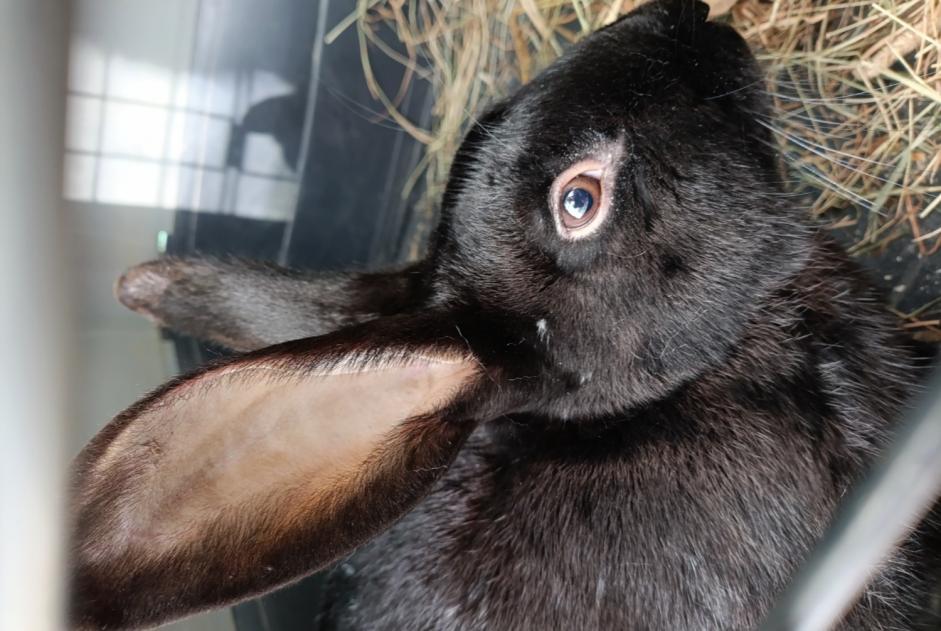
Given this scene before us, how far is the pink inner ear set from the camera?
98cm

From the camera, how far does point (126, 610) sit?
920 mm

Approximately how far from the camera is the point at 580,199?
3.97ft

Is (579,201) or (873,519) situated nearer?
(873,519)

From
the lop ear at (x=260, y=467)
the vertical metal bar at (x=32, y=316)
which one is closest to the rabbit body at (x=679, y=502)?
the lop ear at (x=260, y=467)

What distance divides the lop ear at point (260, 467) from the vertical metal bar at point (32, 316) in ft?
1.06

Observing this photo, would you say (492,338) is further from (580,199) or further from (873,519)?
(873,519)

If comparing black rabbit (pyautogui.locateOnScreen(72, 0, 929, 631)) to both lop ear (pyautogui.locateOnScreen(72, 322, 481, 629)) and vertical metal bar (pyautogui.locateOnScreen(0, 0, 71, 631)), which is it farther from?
vertical metal bar (pyautogui.locateOnScreen(0, 0, 71, 631))

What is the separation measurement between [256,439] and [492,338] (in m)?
0.37

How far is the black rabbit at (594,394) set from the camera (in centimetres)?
106

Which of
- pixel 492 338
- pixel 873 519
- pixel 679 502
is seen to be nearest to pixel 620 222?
pixel 492 338

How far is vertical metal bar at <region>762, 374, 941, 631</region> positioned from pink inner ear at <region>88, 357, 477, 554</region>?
0.51 m

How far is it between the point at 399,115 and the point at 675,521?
1439mm

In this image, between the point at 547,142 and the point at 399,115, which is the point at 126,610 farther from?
the point at 399,115

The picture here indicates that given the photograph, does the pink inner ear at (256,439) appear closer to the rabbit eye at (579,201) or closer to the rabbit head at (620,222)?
the rabbit head at (620,222)
